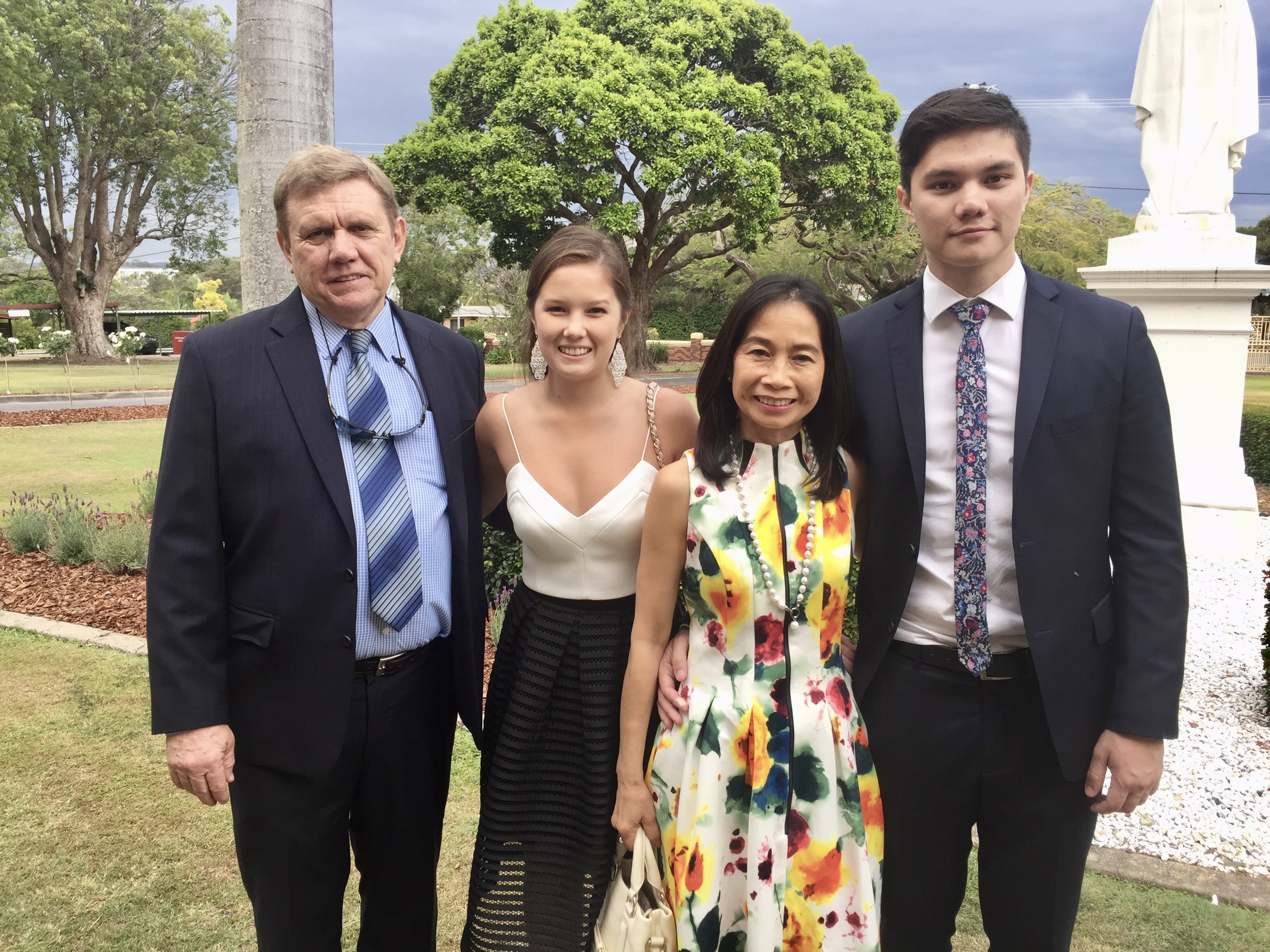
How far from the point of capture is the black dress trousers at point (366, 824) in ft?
7.78

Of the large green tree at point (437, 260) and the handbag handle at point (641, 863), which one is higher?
the large green tree at point (437, 260)

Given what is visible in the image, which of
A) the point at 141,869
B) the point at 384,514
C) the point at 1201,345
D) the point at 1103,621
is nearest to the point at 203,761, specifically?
the point at 384,514

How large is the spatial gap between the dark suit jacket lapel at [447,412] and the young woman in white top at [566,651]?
0.14 meters

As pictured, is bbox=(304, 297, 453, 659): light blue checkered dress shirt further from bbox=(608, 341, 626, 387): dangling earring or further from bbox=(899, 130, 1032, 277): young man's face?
bbox=(899, 130, 1032, 277): young man's face

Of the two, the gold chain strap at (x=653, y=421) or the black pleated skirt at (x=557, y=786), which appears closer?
the black pleated skirt at (x=557, y=786)

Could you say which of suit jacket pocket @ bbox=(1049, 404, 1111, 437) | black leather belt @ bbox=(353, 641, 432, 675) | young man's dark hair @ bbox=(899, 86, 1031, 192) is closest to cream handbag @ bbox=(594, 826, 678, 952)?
black leather belt @ bbox=(353, 641, 432, 675)

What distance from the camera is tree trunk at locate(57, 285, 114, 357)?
119ft

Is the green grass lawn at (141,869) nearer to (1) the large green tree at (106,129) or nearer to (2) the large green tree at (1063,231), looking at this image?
(2) the large green tree at (1063,231)

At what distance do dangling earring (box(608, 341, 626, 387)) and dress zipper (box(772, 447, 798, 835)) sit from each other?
0.61 meters

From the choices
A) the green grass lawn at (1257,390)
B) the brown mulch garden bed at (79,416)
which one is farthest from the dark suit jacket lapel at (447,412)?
the brown mulch garden bed at (79,416)

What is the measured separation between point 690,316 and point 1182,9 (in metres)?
36.7

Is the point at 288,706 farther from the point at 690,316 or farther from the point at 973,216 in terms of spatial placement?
the point at 690,316

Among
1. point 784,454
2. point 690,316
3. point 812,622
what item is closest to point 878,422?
point 784,454

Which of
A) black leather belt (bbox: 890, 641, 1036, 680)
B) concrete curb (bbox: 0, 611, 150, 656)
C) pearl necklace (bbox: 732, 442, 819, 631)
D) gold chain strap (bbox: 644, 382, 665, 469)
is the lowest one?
concrete curb (bbox: 0, 611, 150, 656)
